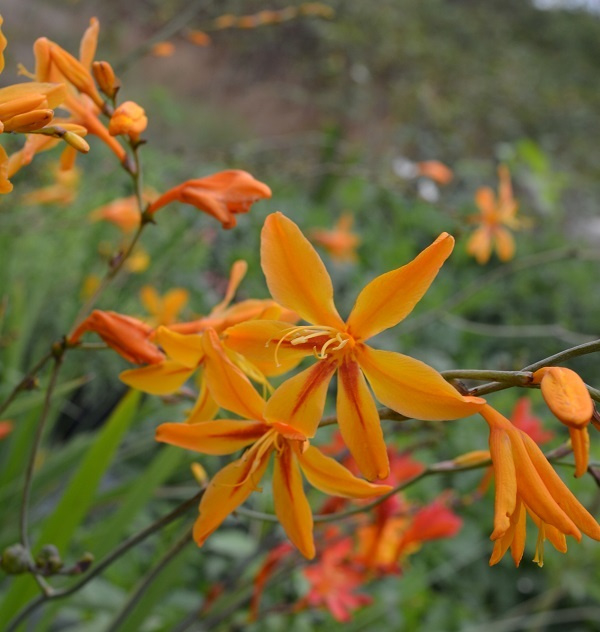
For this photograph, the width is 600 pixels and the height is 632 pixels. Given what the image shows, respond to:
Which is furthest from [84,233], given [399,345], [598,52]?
[598,52]

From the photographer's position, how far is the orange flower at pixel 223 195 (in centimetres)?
67

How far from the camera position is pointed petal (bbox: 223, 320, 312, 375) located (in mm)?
552

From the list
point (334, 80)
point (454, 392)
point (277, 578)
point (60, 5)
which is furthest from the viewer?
point (334, 80)

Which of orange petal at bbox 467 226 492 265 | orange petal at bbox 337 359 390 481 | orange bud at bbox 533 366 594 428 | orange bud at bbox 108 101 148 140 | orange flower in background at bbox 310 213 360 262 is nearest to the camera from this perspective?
orange bud at bbox 533 366 594 428

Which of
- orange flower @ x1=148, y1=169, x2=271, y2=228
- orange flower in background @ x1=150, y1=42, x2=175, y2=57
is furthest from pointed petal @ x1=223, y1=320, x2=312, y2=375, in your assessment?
orange flower in background @ x1=150, y1=42, x2=175, y2=57

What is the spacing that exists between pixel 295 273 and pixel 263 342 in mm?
56

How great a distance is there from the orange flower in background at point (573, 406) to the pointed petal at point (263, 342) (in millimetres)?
193

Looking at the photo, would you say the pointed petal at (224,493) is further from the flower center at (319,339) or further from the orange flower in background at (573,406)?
the orange flower in background at (573,406)

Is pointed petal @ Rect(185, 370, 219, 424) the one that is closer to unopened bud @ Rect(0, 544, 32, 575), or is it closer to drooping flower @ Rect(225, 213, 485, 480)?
drooping flower @ Rect(225, 213, 485, 480)

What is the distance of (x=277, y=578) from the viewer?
121cm

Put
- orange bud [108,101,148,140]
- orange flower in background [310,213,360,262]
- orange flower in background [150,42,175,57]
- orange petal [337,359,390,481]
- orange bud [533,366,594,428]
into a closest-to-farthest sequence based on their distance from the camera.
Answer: orange bud [533,366,594,428], orange petal [337,359,390,481], orange bud [108,101,148,140], orange flower in background [150,42,175,57], orange flower in background [310,213,360,262]

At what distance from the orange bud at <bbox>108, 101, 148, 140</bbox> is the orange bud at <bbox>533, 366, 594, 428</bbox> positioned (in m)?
0.39

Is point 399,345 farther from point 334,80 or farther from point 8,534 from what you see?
point 334,80

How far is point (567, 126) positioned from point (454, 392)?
27.7ft
